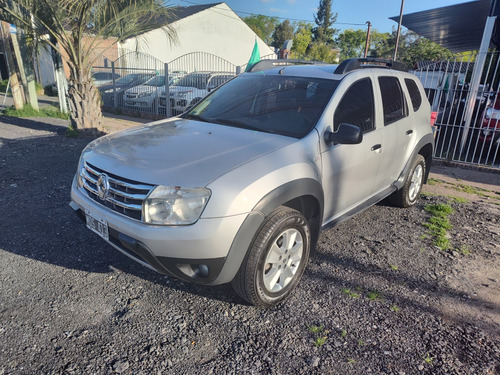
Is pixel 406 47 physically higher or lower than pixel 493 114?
higher

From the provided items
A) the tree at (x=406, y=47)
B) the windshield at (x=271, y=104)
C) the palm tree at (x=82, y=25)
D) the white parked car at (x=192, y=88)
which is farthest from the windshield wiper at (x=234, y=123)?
the tree at (x=406, y=47)

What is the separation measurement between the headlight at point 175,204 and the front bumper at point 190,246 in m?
0.05

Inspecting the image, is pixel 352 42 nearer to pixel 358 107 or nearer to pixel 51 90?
pixel 51 90

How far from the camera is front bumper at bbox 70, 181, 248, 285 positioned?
7.68 feet

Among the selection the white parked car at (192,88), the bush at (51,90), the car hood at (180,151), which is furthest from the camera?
the bush at (51,90)

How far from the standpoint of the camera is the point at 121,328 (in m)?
2.61

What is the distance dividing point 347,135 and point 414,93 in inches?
91.6

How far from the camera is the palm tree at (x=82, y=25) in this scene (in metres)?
7.82

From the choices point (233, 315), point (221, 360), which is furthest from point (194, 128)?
point (221, 360)

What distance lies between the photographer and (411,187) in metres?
4.92

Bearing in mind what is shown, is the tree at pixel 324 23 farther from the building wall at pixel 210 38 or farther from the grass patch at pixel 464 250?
the grass patch at pixel 464 250

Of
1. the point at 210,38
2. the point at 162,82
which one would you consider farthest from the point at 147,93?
the point at 210,38

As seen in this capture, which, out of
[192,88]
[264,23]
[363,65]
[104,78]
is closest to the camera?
[363,65]

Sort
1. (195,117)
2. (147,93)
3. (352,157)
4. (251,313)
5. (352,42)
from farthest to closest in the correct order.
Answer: (352,42) < (147,93) < (195,117) < (352,157) < (251,313)
